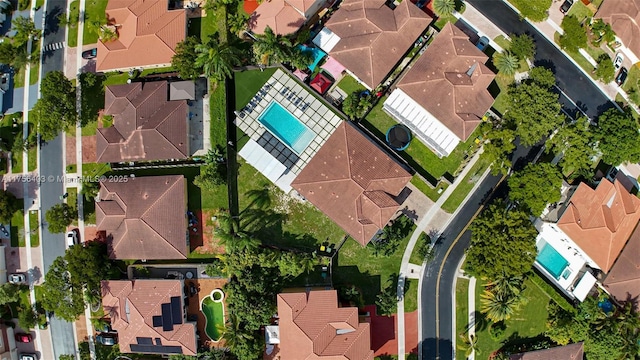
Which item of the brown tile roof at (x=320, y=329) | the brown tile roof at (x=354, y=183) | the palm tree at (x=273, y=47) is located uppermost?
the palm tree at (x=273, y=47)

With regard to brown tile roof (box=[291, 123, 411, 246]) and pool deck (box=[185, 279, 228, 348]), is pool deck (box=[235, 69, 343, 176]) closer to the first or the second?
brown tile roof (box=[291, 123, 411, 246])

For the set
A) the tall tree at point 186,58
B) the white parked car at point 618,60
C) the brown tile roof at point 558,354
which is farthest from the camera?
the white parked car at point 618,60

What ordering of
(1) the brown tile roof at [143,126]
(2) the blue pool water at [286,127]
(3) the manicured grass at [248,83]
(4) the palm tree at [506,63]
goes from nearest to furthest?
(4) the palm tree at [506,63] → (1) the brown tile roof at [143,126] → (2) the blue pool water at [286,127] → (3) the manicured grass at [248,83]

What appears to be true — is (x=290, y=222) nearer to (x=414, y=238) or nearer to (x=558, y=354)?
(x=414, y=238)

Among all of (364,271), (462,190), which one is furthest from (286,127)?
(462,190)

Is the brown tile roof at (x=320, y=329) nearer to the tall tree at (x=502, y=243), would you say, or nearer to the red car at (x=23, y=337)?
the tall tree at (x=502, y=243)

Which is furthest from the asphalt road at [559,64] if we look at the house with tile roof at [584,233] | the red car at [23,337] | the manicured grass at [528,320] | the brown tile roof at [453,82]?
the red car at [23,337]
